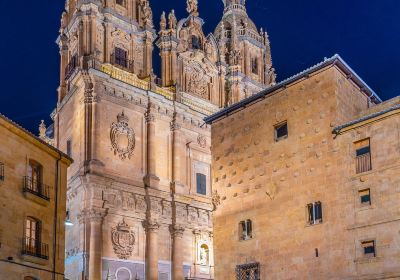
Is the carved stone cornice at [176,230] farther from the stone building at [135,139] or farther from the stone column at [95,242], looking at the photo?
the stone column at [95,242]

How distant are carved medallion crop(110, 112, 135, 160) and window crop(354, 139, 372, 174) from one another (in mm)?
21663

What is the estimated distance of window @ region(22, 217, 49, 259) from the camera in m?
28.7

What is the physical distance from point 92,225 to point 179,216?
7.67 metres

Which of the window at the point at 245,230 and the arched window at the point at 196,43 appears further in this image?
the arched window at the point at 196,43

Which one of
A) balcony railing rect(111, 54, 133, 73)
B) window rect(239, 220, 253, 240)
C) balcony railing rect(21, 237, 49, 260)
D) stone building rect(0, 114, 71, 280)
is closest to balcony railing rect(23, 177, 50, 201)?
stone building rect(0, 114, 71, 280)

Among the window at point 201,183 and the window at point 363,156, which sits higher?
the window at point 201,183

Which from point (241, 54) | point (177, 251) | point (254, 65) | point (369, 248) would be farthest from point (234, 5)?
point (369, 248)

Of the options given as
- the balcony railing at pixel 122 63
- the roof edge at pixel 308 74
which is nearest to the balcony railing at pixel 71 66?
the balcony railing at pixel 122 63

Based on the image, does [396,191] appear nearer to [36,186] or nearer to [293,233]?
[293,233]

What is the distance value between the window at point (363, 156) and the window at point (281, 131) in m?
4.34

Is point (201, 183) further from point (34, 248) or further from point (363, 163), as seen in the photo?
point (34, 248)

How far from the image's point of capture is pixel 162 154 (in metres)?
50.3

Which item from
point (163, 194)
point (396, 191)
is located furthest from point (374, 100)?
point (163, 194)

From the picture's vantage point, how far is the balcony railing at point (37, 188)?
29.3m
